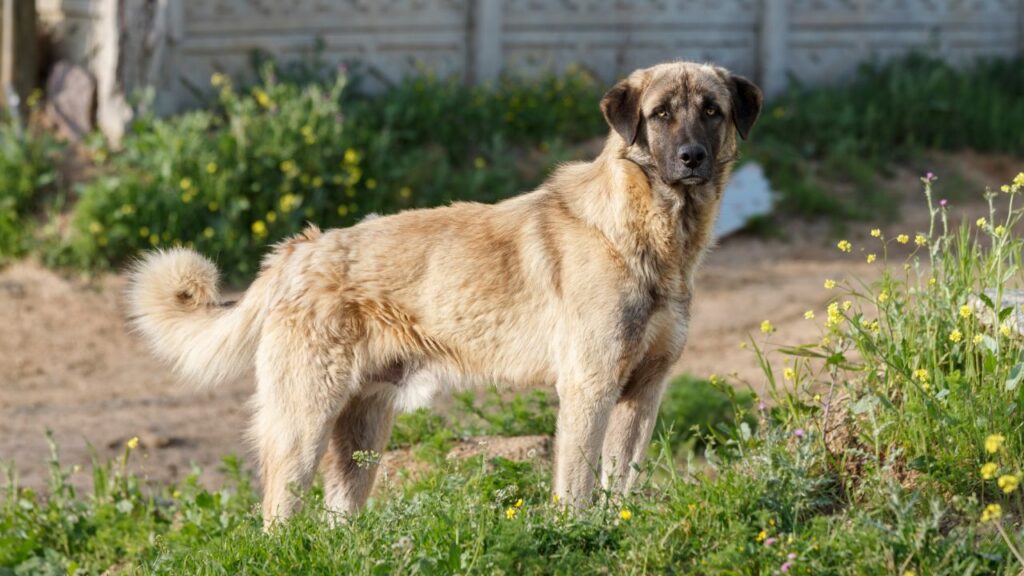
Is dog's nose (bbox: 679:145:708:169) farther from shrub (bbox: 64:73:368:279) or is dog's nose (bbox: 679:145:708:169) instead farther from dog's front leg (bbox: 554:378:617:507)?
shrub (bbox: 64:73:368:279)

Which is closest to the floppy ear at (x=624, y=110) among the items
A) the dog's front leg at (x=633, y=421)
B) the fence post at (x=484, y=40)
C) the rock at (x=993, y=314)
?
the dog's front leg at (x=633, y=421)

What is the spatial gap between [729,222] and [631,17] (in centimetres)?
296

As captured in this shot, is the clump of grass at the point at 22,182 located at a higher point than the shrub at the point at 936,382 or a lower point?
lower

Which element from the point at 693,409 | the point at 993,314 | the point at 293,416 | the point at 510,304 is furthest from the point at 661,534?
the point at 693,409

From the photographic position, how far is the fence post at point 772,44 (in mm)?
13531

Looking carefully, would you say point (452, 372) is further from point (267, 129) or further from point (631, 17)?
point (631, 17)

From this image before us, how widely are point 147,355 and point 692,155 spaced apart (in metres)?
5.01

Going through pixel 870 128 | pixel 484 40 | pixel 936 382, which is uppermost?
pixel 936 382

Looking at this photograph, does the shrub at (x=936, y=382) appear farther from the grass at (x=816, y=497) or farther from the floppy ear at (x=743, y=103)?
the floppy ear at (x=743, y=103)

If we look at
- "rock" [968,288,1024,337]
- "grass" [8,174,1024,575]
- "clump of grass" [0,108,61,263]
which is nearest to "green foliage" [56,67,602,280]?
"clump of grass" [0,108,61,263]

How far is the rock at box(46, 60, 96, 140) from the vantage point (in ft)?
34.1

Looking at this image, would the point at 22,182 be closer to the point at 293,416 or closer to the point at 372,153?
the point at 372,153

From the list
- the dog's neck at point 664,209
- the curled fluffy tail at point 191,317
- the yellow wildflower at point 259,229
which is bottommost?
the yellow wildflower at point 259,229

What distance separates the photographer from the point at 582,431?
4.52 metres
